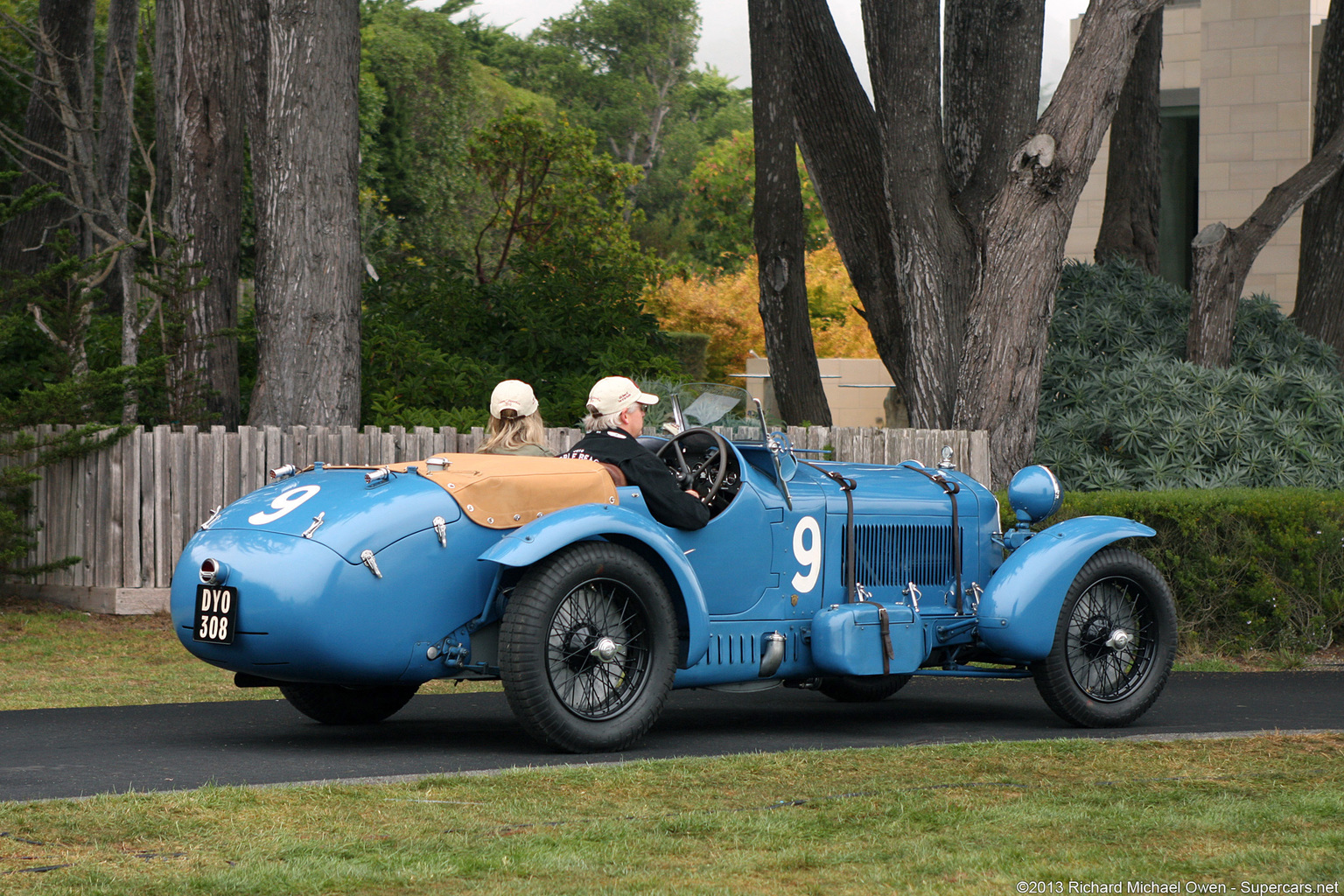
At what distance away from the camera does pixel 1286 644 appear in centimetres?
1071

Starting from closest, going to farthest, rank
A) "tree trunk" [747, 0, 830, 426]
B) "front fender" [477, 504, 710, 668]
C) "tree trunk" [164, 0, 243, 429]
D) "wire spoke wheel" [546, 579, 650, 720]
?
"front fender" [477, 504, 710, 668]
"wire spoke wheel" [546, 579, 650, 720]
"tree trunk" [164, 0, 243, 429]
"tree trunk" [747, 0, 830, 426]

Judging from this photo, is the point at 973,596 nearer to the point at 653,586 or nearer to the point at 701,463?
the point at 701,463

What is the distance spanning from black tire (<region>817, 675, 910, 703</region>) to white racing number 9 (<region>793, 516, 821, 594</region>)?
1.46 meters

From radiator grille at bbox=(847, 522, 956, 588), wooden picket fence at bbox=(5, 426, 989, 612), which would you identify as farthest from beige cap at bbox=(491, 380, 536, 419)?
wooden picket fence at bbox=(5, 426, 989, 612)

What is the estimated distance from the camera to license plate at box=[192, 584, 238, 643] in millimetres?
6074

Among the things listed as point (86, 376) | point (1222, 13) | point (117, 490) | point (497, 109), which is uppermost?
point (497, 109)

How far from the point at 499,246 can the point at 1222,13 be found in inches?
1107

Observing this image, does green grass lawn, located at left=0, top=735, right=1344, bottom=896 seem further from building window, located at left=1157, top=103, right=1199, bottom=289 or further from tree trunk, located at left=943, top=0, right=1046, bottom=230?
building window, located at left=1157, top=103, right=1199, bottom=289

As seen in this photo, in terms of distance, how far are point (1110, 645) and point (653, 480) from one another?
2.56m

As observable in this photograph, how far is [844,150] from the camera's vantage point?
14.5m

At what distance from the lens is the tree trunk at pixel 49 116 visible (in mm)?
20172

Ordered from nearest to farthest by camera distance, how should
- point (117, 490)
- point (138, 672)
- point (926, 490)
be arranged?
point (926, 490)
point (138, 672)
point (117, 490)

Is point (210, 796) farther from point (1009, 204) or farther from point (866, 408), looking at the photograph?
point (866, 408)

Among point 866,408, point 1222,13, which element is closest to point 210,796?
point 1222,13
